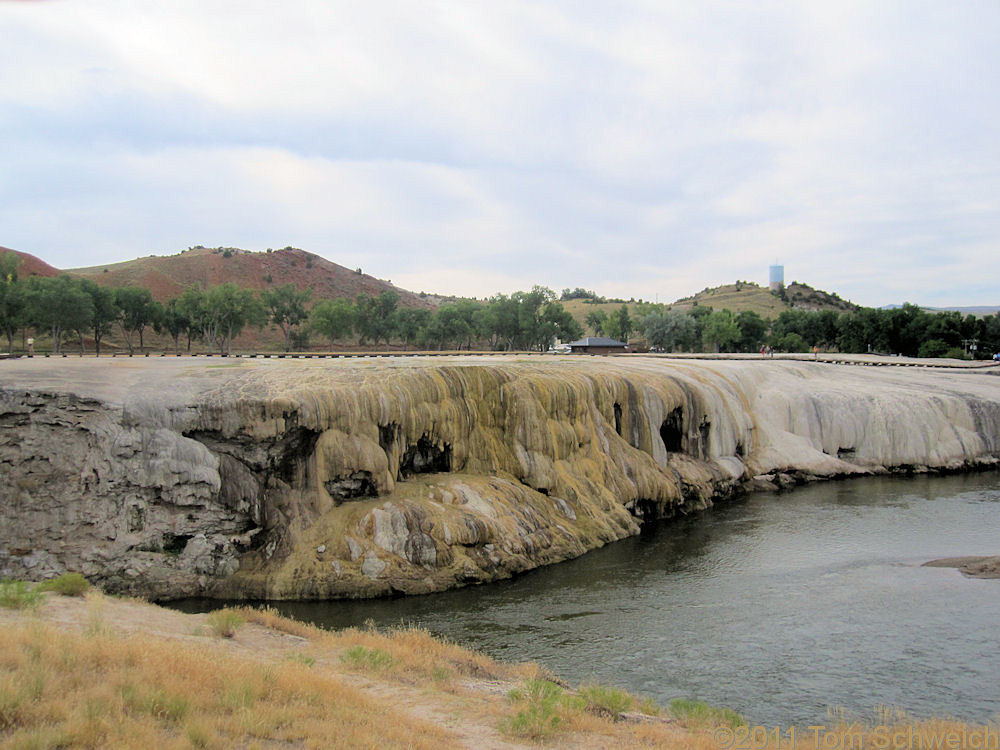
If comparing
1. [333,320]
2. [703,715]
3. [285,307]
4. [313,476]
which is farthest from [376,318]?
[703,715]

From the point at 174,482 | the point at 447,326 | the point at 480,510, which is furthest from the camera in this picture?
the point at 447,326

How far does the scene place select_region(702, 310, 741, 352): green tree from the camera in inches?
3824

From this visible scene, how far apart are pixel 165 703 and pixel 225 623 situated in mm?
7216

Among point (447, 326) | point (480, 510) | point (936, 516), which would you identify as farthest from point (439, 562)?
point (447, 326)

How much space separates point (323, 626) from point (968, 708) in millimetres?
15816

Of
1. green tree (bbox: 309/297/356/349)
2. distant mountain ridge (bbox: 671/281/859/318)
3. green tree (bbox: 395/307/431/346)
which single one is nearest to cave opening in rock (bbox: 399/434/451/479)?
green tree (bbox: 309/297/356/349)

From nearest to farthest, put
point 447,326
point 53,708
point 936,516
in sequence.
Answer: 1. point 53,708
2. point 936,516
3. point 447,326

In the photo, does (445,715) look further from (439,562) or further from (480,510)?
(480,510)

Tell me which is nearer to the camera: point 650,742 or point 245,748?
point 245,748

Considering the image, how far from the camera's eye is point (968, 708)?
48.3 feet

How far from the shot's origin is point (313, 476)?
2481 centimetres

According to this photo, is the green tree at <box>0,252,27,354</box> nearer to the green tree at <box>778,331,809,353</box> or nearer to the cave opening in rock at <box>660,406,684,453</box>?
the cave opening in rock at <box>660,406,684,453</box>

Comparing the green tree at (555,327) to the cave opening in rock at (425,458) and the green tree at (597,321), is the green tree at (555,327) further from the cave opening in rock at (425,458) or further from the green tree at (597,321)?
the cave opening in rock at (425,458)

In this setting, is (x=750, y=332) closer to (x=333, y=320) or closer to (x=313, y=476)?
(x=333, y=320)
